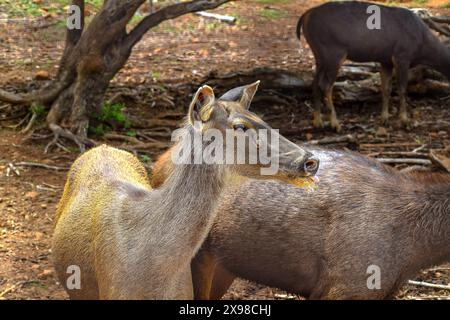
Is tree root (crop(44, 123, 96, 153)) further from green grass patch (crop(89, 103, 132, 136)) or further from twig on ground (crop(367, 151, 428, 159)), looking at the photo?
twig on ground (crop(367, 151, 428, 159))

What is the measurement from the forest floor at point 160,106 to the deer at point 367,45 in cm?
40

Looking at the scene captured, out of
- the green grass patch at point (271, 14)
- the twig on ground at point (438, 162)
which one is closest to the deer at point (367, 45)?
the twig on ground at point (438, 162)

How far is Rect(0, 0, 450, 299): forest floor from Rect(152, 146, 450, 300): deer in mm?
1129

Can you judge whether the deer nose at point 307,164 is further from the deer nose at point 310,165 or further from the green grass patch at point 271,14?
the green grass patch at point 271,14

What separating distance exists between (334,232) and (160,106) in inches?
237

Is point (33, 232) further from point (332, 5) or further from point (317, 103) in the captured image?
point (332, 5)

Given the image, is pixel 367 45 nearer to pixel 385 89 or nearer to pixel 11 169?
→ pixel 385 89

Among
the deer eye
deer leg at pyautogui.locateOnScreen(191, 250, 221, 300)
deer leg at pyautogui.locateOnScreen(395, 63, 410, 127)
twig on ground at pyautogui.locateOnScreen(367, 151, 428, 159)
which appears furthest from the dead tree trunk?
the deer eye

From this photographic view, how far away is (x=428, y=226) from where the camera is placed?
5.58 m

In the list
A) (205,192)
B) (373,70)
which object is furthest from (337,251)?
(373,70)

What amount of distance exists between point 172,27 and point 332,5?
4.31 m

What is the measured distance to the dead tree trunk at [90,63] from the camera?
9.44 metres

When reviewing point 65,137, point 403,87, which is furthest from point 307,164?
point 403,87

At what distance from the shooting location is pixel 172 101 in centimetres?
1131
